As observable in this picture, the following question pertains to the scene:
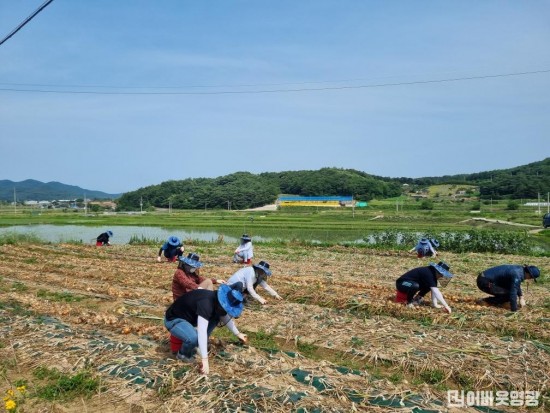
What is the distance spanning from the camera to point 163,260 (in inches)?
760

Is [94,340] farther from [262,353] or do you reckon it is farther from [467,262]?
[467,262]

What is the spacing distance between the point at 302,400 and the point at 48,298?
8633 millimetres

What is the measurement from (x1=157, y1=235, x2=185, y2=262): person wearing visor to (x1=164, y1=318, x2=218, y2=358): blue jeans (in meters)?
9.75

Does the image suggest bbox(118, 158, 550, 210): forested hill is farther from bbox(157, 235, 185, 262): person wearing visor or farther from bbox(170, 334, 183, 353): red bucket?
bbox(170, 334, 183, 353): red bucket

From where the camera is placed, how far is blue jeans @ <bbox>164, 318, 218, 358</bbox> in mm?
6598

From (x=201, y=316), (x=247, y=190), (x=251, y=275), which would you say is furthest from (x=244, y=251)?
(x=247, y=190)

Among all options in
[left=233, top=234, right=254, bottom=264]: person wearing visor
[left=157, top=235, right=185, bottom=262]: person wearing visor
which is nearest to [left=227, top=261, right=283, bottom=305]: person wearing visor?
[left=233, top=234, right=254, bottom=264]: person wearing visor

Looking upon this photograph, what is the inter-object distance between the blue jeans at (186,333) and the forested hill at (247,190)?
9515cm

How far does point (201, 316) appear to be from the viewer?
6250mm

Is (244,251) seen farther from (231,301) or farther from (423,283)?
(231,301)

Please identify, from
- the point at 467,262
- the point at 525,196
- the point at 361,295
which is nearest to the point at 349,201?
the point at 525,196

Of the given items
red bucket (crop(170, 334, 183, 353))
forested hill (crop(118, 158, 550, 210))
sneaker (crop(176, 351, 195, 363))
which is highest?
forested hill (crop(118, 158, 550, 210))

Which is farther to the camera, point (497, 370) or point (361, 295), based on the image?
point (361, 295)

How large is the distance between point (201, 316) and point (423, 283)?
5.39 metres
